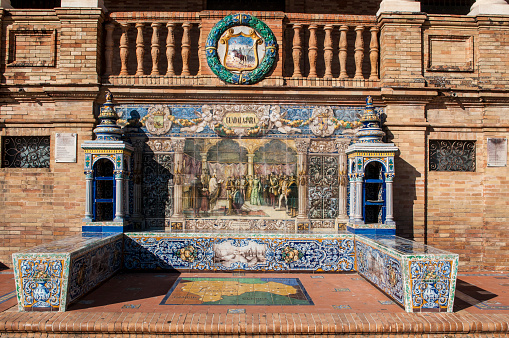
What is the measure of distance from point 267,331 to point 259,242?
3.03 meters

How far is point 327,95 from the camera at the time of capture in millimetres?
9594

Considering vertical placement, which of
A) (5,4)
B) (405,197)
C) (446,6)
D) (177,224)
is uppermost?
(446,6)

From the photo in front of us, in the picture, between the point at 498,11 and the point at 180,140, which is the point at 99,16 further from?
the point at 498,11

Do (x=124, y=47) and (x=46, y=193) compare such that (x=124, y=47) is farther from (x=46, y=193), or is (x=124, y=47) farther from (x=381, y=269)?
(x=381, y=269)

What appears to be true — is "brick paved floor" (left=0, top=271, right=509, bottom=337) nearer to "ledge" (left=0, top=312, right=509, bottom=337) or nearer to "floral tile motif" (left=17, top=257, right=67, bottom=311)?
"ledge" (left=0, top=312, right=509, bottom=337)

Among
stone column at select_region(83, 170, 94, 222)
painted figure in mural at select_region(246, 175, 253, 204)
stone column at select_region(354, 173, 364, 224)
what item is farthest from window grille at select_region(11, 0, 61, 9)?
stone column at select_region(354, 173, 364, 224)

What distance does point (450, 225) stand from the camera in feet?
31.2

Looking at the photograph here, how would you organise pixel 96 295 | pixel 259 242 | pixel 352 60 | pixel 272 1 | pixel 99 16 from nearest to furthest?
pixel 96 295
pixel 259 242
pixel 99 16
pixel 352 60
pixel 272 1

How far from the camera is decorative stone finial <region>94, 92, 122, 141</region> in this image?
887 centimetres

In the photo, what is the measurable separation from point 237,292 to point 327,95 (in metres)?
4.83

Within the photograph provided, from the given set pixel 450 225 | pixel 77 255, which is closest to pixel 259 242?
pixel 77 255

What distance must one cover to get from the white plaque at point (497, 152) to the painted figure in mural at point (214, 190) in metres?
6.03

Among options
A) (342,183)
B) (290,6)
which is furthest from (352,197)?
(290,6)

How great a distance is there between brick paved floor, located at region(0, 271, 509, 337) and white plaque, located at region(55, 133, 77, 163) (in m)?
3.46
